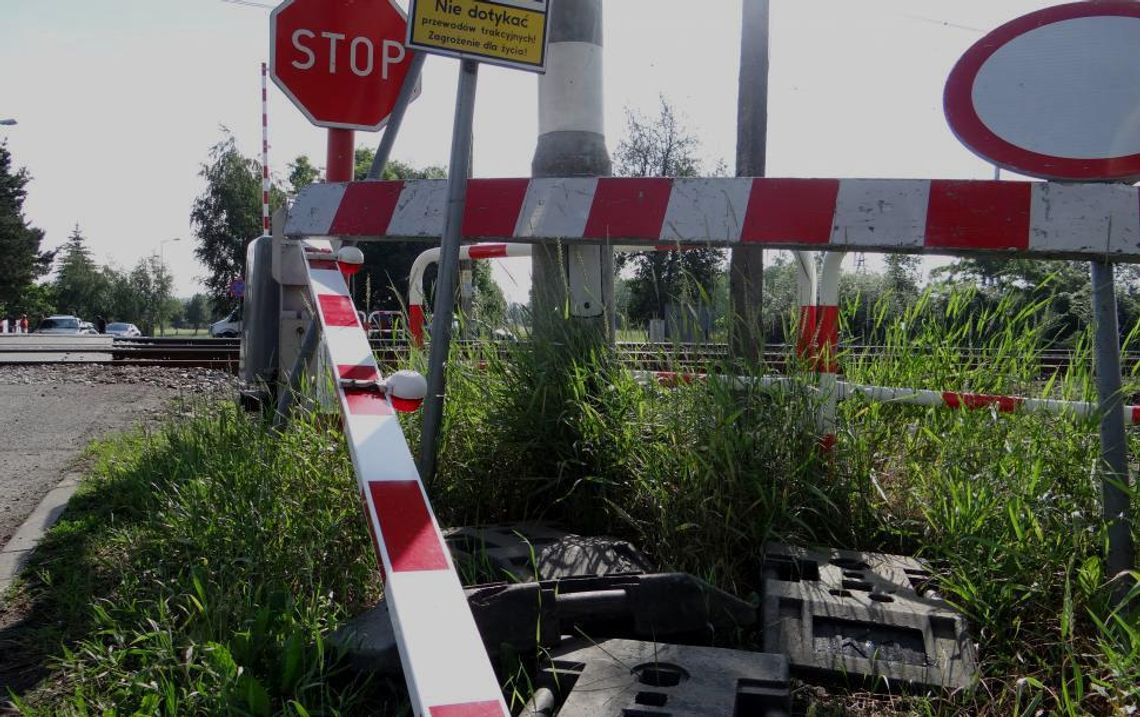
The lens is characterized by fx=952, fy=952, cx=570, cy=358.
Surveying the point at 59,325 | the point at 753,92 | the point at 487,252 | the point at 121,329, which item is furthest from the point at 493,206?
the point at 121,329

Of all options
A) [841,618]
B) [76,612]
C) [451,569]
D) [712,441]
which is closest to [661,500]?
[712,441]

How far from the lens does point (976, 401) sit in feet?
10.6

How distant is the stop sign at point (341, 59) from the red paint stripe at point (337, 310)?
1972 mm

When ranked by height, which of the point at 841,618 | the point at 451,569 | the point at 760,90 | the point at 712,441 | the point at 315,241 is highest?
the point at 760,90

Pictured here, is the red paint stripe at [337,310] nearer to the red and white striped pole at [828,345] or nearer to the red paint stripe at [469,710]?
the red and white striped pole at [828,345]

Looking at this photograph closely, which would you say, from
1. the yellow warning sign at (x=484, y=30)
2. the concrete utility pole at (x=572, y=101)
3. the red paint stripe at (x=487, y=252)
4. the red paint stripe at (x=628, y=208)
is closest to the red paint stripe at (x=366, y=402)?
the red paint stripe at (x=628, y=208)

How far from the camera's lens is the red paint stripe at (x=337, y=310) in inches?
130

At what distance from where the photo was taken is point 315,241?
409cm

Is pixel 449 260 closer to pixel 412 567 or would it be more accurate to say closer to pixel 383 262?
pixel 412 567

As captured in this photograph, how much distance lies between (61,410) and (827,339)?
27.4ft

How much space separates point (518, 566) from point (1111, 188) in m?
1.88

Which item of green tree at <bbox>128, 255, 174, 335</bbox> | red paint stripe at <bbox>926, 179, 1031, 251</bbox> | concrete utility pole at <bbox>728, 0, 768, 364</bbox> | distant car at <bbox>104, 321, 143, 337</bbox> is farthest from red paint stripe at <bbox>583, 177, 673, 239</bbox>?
green tree at <bbox>128, 255, 174, 335</bbox>

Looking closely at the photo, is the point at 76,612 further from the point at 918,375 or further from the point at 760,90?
the point at 760,90

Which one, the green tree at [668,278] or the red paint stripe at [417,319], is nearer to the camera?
the green tree at [668,278]
